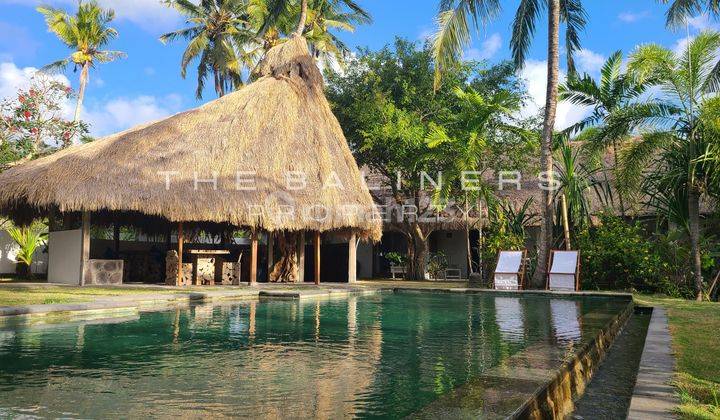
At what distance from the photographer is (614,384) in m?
4.12

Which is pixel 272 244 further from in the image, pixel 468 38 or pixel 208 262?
pixel 468 38

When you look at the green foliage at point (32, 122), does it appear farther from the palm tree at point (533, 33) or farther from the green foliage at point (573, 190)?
the green foliage at point (573, 190)

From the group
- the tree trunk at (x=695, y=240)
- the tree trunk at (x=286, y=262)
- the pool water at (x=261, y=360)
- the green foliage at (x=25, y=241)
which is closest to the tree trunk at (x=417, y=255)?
the tree trunk at (x=286, y=262)

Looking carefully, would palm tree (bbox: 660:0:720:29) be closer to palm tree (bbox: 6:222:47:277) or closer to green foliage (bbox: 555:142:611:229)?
green foliage (bbox: 555:142:611:229)

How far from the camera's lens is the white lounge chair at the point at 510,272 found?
12531 millimetres

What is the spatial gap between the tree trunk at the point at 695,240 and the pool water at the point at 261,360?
431 centimetres

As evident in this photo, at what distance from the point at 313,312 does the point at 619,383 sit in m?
4.92

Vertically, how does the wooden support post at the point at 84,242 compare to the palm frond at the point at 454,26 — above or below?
below

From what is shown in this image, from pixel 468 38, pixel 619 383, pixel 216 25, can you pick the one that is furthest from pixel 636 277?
pixel 216 25

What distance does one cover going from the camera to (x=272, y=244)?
1622 cm

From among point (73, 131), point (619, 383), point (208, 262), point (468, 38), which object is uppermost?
point (468, 38)

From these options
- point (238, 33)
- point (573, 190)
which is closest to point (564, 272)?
point (573, 190)

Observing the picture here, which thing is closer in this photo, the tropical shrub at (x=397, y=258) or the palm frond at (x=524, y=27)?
Result: the palm frond at (x=524, y=27)

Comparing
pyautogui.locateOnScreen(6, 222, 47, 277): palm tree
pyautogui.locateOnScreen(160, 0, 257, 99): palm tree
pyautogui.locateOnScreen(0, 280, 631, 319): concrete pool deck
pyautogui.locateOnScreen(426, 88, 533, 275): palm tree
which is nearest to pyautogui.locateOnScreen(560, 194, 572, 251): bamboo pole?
pyautogui.locateOnScreen(426, 88, 533, 275): palm tree
